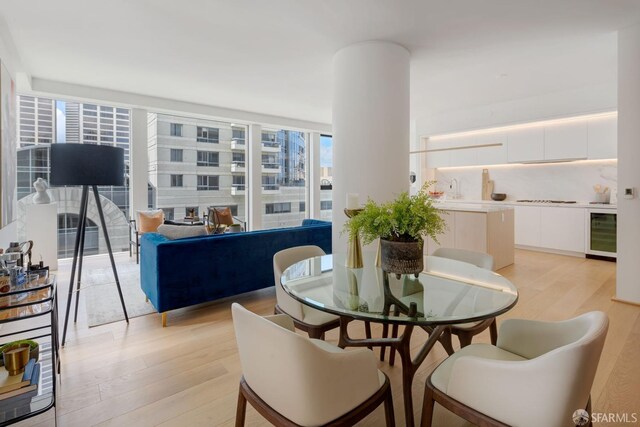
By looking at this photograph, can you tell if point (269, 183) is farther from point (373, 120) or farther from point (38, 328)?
point (38, 328)

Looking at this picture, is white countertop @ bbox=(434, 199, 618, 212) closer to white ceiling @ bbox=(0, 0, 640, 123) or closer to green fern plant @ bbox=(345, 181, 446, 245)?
white ceiling @ bbox=(0, 0, 640, 123)

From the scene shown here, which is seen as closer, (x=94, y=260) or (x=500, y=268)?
(x=500, y=268)

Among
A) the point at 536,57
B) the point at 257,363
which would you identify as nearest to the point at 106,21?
the point at 257,363

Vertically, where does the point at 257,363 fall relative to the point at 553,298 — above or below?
above

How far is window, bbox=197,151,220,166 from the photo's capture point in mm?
6637

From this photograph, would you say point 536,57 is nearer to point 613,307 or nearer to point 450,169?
point 613,307

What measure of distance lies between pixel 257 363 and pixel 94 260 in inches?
214

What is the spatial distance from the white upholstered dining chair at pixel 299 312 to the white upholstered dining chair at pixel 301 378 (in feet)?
2.26

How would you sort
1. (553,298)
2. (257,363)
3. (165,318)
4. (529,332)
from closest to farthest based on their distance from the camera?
(257,363), (529,332), (165,318), (553,298)

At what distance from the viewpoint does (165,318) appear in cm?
293

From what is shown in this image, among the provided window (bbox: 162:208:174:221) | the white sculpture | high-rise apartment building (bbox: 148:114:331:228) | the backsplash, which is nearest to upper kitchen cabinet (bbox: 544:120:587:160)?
the backsplash

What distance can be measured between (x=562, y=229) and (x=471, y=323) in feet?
15.7

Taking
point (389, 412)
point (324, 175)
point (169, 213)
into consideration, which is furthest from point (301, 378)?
point (324, 175)

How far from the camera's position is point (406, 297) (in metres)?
1.62
